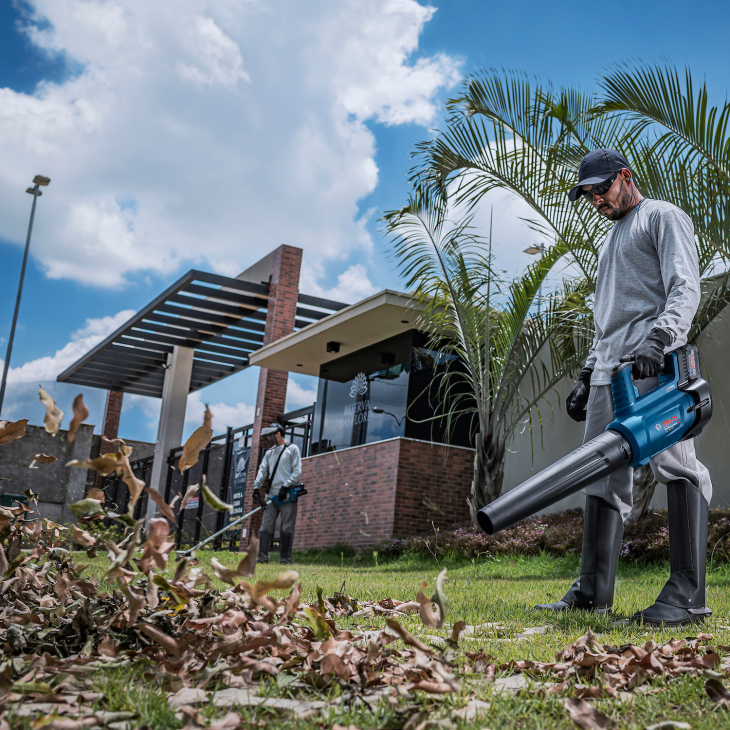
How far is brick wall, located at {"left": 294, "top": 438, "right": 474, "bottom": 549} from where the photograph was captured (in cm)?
1167

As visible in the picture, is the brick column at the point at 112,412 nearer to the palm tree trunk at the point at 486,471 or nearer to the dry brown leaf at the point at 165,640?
the palm tree trunk at the point at 486,471

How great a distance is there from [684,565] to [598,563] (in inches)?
14.0

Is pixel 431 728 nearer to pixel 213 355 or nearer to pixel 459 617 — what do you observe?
pixel 459 617

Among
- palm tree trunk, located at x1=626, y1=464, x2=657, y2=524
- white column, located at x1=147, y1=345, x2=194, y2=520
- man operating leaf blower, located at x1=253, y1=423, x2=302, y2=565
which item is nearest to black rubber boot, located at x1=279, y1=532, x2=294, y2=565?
man operating leaf blower, located at x1=253, y1=423, x2=302, y2=565

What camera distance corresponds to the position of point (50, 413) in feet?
5.48

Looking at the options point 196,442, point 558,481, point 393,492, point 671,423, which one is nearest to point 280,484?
point 393,492

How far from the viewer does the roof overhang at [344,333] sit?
11.4m

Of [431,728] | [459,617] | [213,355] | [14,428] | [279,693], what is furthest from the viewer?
[213,355]

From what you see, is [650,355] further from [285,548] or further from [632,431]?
[285,548]

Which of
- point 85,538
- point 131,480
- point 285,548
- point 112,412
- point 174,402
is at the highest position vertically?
point 112,412

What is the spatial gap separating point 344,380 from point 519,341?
17.4 feet

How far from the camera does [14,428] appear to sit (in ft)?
7.03

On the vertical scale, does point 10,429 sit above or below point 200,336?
below

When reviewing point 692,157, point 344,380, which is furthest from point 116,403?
point 692,157
